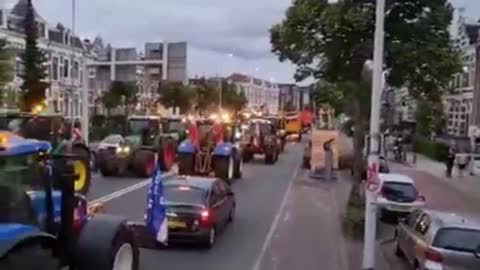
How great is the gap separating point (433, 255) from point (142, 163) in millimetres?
19978

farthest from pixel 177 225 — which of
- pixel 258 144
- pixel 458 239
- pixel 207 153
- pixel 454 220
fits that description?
pixel 258 144

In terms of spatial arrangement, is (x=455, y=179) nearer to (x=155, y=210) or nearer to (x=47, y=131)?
(x=47, y=131)

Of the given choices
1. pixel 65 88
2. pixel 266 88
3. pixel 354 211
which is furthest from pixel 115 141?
pixel 266 88

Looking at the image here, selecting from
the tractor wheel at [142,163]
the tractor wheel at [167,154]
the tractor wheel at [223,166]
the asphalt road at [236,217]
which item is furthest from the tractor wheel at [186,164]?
the tractor wheel at [167,154]

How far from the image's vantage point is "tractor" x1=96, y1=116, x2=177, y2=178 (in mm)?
31344

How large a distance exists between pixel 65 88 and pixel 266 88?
101657mm

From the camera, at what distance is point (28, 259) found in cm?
732

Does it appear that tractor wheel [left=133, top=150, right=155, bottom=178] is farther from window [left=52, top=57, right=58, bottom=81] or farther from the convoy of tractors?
window [left=52, top=57, right=58, bottom=81]

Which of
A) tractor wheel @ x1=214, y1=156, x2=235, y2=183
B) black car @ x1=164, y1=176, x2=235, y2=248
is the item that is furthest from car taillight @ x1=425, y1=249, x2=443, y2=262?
tractor wheel @ x1=214, y1=156, x2=235, y2=183

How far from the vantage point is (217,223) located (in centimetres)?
1744

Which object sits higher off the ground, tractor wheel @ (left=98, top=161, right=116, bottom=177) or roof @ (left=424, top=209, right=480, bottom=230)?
roof @ (left=424, top=209, right=480, bottom=230)

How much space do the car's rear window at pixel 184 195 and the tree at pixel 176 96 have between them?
235 ft

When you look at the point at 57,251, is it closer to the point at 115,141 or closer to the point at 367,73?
the point at 367,73

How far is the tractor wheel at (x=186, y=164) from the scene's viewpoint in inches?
1120
